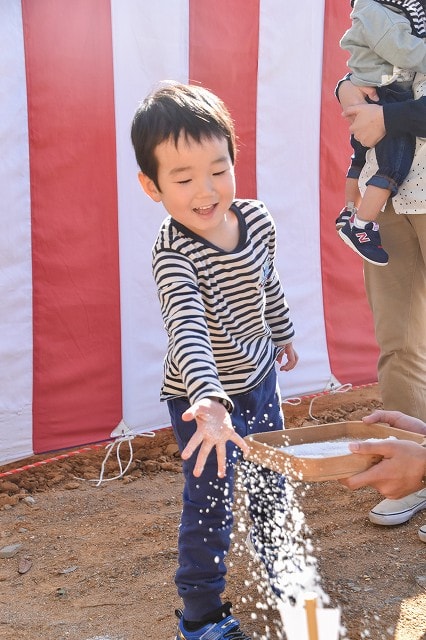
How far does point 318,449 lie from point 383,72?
118 cm

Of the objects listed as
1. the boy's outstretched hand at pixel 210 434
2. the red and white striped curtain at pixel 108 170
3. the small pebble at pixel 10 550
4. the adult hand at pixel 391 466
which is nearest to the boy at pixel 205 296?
the boy's outstretched hand at pixel 210 434

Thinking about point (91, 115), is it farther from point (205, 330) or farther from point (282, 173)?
point (205, 330)

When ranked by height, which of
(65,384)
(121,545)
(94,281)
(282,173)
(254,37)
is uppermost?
(254,37)

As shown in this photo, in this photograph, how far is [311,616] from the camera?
938mm

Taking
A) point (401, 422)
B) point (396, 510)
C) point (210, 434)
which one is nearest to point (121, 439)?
point (396, 510)

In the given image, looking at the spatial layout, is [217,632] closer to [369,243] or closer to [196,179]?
[196,179]

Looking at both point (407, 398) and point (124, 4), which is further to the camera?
point (124, 4)

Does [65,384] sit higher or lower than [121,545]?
higher

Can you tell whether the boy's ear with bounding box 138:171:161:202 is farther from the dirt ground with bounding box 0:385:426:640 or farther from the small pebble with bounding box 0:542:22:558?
the small pebble with bounding box 0:542:22:558

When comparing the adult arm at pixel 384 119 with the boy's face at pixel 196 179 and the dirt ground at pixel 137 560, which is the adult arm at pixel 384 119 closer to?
the boy's face at pixel 196 179

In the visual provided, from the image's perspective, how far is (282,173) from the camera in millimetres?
3330

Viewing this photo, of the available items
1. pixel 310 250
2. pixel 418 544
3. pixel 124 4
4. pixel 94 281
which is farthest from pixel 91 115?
pixel 418 544

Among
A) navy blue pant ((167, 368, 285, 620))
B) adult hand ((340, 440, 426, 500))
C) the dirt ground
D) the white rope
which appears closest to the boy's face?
navy blue pant ((167, 368, 285, 620))

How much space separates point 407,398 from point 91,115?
1416mm
